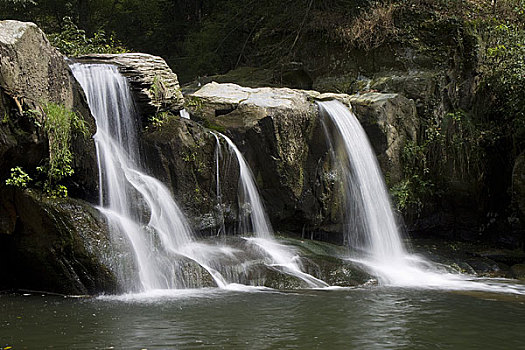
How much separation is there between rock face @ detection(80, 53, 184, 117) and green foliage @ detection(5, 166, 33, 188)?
303cm

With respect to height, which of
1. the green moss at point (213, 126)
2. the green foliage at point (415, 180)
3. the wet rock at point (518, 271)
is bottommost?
the wet rock at point (518, 271)

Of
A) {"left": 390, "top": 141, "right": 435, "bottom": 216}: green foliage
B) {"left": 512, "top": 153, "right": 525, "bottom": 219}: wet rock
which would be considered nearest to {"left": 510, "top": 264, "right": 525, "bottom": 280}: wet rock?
{"left": 512, "top": 153, "right": 525, "bottom": 219}: wet rock

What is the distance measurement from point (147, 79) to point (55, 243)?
12.6 ft

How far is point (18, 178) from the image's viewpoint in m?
7.11

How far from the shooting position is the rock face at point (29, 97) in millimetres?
6859

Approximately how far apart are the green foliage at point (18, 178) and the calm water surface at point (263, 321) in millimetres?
1410

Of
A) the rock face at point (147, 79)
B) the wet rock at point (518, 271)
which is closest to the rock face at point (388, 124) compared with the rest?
the wet rock at point (518, 271)

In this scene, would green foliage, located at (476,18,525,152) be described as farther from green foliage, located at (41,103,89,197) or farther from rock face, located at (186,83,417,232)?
green foliage, located at (41,103,89,197)

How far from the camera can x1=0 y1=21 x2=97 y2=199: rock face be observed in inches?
270

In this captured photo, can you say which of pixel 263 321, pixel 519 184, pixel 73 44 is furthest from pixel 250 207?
pixel 73 44

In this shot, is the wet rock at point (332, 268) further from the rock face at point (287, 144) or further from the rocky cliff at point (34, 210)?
the rocky cliff at point (34, 210)

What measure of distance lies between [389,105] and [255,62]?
6.29 metres

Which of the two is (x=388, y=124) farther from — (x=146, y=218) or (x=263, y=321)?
(x=263, y=321)

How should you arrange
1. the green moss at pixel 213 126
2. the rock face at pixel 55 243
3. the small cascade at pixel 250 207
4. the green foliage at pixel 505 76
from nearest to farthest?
1. the rock face at pixel 55 243
2. the small cascade at pixel 250 207
3. the green moss at pixel 213 126
4. the green foliage at pixel 505 76
